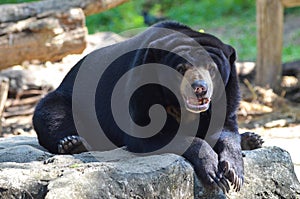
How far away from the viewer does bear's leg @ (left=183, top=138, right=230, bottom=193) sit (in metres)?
3.54

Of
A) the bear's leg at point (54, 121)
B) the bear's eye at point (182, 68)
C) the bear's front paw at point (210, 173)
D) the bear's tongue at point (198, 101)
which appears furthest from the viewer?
the bear's leg at point (54, 121)

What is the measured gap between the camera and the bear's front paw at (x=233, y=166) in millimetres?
3629

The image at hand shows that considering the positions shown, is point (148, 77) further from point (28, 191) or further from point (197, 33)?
point (28, 191)

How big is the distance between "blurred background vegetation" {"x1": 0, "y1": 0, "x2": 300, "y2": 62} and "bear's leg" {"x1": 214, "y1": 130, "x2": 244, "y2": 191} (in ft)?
28.5

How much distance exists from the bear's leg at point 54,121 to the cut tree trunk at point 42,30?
2508 mm

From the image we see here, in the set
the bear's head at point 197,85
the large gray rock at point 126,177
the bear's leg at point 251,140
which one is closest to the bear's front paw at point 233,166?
the large gray rock at point 126,177

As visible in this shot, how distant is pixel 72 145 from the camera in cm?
429

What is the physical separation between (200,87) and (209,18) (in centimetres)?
1441

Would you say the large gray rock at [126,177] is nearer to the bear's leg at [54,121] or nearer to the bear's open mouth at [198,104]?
the bear's open mouth at [198,104]

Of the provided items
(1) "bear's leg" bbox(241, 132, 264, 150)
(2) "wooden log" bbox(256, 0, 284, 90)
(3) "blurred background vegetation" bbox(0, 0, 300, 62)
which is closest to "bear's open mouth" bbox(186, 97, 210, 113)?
(1) "bear's leg" bbox(241, 132, 264, 150)

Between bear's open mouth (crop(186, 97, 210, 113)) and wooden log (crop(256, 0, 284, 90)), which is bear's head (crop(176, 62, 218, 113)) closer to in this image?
bear's open mouth (crop(186, 97, 210, 113))

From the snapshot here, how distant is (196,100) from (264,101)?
601 centimetres

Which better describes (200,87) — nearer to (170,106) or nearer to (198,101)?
(198,101)

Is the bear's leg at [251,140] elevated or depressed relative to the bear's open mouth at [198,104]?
depressed
